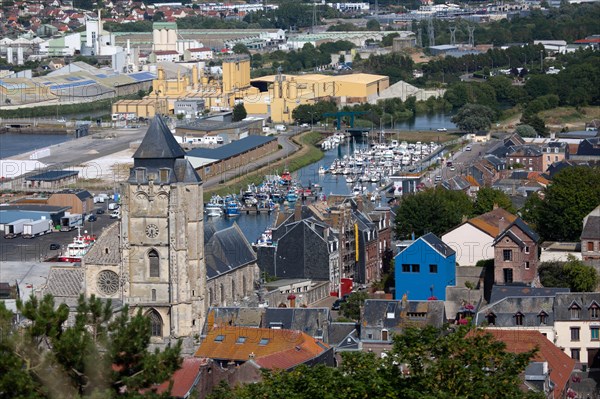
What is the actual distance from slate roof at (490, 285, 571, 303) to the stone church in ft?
10.2

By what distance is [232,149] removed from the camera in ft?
124

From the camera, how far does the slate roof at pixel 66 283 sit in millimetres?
17172

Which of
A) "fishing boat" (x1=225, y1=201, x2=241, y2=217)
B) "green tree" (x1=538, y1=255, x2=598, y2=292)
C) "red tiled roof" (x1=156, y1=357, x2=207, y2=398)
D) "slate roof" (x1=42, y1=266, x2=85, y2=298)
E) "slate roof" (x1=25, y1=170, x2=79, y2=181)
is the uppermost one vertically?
"red tiled roof" (x1=156, y1=357, x2=207, y2=398)

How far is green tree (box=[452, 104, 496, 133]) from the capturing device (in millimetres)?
42656

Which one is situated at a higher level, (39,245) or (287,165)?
(39,245)

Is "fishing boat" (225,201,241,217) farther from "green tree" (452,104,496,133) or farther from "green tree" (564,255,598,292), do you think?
"green tree" (564,255,598,292)

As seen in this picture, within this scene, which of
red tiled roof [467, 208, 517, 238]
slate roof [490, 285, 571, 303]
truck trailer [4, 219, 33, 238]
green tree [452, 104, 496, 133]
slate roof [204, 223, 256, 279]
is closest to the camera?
slate roof [490, 285, 571, 303]

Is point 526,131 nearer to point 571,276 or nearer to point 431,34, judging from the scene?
point 571,276

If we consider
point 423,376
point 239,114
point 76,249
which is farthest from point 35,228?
point 239,114

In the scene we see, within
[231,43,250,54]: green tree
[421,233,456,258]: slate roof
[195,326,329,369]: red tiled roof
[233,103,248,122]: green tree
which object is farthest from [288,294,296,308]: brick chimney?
[231,43,250,54]: green tree

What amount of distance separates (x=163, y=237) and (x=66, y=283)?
1.64m

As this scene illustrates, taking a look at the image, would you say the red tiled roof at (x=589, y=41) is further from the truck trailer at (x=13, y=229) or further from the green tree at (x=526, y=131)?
the truck trailer at (x=13, y=229)

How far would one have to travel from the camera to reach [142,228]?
16.3 metres

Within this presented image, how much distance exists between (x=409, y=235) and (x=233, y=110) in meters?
26.1
